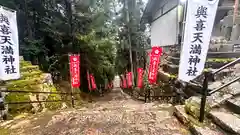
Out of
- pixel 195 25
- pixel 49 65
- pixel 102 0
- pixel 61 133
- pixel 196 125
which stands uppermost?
pixel 102 0

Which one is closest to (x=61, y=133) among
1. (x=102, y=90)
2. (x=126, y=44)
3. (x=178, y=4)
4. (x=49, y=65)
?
(x=49, y=65)

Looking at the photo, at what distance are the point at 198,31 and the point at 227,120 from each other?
6.27 ft

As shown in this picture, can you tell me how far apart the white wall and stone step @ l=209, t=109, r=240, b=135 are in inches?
270

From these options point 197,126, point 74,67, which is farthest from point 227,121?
point 74,67

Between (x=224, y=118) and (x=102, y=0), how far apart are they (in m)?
11.3

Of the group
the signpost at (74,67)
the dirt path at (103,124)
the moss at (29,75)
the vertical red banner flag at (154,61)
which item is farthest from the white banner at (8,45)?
the vertical red banner flag at (154,61)

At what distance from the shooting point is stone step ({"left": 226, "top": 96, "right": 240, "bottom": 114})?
2646 mm

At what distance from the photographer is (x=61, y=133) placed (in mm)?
2736

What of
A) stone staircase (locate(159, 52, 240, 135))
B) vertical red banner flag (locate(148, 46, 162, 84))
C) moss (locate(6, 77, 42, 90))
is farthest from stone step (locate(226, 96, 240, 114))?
moss (locate(6, 77, 42, 90))

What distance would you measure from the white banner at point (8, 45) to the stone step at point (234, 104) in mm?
5082

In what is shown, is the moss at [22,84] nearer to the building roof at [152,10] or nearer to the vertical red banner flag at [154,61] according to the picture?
the vertical red banner flag at [154,61]

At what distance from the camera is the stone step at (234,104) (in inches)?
104

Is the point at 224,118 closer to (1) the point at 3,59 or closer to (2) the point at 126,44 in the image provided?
(1) the point at 3,59

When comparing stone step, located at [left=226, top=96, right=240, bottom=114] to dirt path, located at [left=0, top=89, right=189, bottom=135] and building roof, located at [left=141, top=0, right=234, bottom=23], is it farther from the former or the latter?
building roof, located at [left=141, top=0, right=234, bottom=23]
